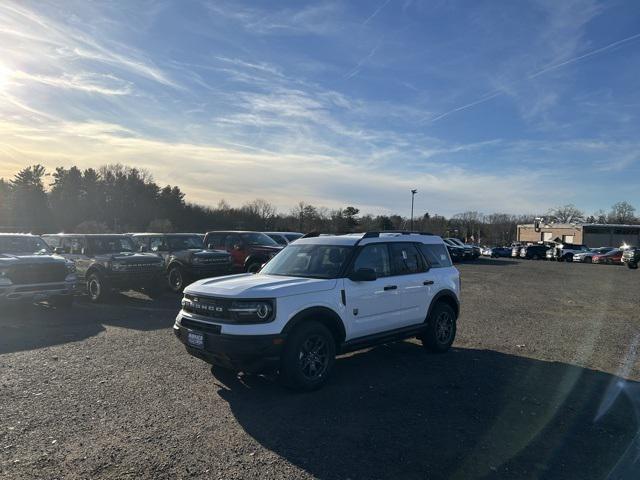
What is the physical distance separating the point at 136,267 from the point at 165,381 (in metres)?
7.85

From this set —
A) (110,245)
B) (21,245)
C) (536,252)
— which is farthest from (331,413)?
(536,252)

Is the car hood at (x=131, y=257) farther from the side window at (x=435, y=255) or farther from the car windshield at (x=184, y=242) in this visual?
the side window at (x=435, y=255)

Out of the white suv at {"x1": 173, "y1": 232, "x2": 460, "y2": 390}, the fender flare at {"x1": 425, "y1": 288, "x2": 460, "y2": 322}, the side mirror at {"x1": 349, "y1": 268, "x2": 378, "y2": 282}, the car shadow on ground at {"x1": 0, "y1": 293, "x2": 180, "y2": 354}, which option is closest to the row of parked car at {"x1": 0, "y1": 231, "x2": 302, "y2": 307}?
the car shadow on ground at {"x1": 0, "y1": 293, "x2": 180, "y2": 354}

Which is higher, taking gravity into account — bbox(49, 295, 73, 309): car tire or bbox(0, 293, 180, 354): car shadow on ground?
bbox(49, 295, 73, 309): car tire

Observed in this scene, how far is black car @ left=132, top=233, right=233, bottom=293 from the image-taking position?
14.9 meters

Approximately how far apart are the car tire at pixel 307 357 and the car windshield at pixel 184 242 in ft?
36.3

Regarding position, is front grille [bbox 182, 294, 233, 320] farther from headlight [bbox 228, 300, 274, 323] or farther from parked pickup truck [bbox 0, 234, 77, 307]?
parked pickup truck [bbox 0, 234, 77, 307]

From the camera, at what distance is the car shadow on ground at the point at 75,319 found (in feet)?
28.2

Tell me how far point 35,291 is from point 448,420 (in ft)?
31.3

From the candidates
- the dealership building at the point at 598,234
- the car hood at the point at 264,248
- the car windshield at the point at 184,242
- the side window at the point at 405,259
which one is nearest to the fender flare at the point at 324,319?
the side window at the point at 405,259

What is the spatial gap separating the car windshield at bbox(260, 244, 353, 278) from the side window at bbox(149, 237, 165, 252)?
993cm

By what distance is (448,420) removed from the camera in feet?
16.4

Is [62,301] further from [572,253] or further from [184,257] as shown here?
[572,253]

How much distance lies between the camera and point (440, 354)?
308 inches
